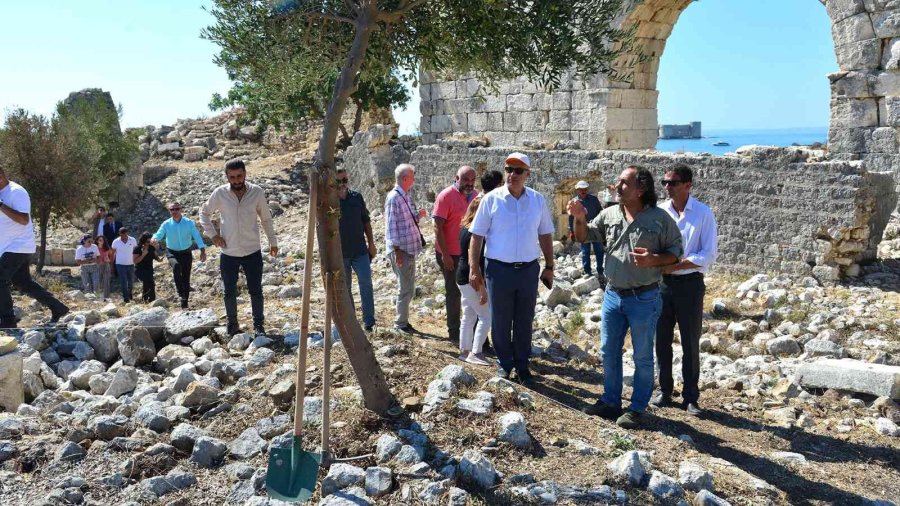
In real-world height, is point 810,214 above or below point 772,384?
above

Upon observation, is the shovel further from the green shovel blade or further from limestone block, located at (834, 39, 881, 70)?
limestone block, located at (834, 39, 881, 70)

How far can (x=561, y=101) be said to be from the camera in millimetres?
15828

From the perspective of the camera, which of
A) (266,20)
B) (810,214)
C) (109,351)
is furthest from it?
(810,214)

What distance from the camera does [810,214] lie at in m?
9.68

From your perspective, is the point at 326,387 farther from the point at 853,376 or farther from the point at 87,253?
the point at 87,253

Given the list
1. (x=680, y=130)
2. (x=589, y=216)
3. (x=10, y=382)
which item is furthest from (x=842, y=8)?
(x=680, y=130)

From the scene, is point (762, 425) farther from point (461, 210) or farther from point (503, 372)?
point (461, 210)

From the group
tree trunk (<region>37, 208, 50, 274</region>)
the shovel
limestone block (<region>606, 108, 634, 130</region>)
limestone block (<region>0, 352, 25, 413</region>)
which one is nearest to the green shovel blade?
the shovel

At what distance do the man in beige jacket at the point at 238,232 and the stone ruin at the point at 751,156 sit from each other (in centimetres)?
A: 207

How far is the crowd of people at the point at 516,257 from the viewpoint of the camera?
5.32m

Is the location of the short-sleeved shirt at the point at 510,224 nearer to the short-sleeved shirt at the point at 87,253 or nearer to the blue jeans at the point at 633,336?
the blue jeans at the point at 633,336

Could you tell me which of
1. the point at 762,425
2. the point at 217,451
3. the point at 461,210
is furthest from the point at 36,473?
the point at 762,425

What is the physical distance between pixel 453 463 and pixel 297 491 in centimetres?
85

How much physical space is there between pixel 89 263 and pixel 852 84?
12.4 metres
